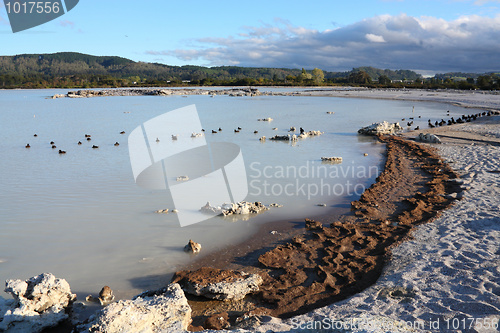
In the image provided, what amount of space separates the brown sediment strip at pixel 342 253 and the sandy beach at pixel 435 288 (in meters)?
0.24

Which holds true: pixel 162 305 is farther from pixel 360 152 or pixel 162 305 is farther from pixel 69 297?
pixel 360 152

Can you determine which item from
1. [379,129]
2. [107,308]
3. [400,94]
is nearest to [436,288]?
[107,308]

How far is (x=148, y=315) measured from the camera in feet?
12.8

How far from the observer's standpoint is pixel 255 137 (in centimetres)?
2016

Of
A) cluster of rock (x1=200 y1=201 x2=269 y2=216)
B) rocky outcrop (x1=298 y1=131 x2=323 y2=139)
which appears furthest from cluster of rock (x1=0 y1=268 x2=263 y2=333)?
rocky outcrop (x1=298 y1=131 x2=323 y2=139)

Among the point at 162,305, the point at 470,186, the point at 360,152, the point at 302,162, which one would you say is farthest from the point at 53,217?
the point at 360,152

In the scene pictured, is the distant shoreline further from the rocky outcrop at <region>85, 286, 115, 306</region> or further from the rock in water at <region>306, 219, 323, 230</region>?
the rocky outcrop at <region>85, 286, 115, 306</region>

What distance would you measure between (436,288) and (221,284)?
2.94 meters

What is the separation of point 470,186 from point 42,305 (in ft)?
32.6

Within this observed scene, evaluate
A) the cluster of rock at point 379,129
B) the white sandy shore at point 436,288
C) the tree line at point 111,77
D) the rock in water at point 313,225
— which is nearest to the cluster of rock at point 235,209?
the rock in water at point 313,225

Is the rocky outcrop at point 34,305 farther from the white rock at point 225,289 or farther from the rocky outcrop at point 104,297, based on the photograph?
the white rock at point 225,289

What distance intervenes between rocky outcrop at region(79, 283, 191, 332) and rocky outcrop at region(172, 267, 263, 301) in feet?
1.76

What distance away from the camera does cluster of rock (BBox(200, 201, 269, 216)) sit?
327 inches

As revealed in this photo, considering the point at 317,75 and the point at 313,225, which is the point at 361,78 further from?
the point at 313,225
